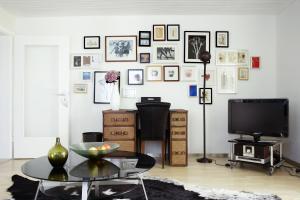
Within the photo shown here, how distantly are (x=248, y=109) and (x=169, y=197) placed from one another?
1873 mm

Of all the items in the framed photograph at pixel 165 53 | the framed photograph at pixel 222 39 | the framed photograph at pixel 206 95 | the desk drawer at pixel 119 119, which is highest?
the framed photograph at pixel 222 39

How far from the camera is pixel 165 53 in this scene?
4.34 metres

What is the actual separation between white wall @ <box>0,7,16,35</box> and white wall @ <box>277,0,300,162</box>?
164 inches

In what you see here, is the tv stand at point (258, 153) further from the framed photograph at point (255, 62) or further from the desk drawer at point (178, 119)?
the framed photograph at point (255, 62)

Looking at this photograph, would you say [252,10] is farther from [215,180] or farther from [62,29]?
[62,29]

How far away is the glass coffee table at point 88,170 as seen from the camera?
1.75 meters

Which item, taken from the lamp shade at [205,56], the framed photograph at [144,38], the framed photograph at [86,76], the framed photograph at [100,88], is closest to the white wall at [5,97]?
the framed photograph at [86,76]

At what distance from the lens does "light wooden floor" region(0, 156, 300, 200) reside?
277cm

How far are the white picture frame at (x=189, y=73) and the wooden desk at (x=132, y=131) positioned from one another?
78 centimetres

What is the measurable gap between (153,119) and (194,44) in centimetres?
153

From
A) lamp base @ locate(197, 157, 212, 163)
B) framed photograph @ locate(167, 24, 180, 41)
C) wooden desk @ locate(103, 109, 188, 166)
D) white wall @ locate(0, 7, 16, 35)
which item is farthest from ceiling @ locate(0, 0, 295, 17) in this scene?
lamp base @ locate(197, 157, 212, 163)

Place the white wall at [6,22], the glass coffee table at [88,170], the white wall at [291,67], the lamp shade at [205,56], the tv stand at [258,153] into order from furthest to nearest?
1. the lamp shade at [205,56]
2. the white wall at [6,22]
3. the white wall at [291,67]
4. the tv stand at [258,153]
5. the glass coffee table at [88,170]

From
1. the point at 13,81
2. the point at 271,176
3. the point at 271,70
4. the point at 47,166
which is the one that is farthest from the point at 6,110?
the point at 271,70

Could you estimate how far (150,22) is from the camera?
434 cm
